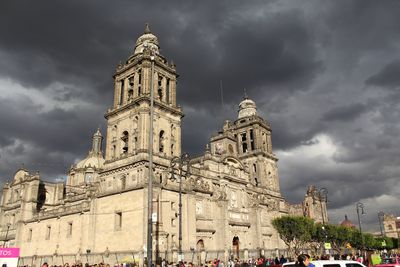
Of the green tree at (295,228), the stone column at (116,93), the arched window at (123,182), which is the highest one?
the stone column at (116,93)

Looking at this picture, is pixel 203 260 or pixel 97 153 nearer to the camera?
pixel 203 260

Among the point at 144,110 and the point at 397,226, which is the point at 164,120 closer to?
the point at 144,110

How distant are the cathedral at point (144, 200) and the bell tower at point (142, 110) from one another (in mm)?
136

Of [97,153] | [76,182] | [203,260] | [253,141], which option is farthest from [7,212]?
[253,141]

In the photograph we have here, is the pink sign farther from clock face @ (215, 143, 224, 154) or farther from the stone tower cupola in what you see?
the stone tower cupola

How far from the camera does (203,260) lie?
136ft

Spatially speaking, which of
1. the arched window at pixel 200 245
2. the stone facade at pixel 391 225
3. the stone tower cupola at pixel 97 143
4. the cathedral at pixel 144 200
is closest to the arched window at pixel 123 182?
the cathedral at pixel 144 200

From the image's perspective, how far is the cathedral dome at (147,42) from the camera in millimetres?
51559

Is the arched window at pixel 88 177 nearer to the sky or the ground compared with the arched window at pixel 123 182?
nearer to the sky

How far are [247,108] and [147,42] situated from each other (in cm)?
3221

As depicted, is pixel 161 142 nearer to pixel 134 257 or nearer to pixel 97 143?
pixel 134 257

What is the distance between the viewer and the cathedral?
133 ft

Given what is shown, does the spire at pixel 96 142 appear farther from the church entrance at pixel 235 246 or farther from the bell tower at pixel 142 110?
the church entrance at pixel 235 246

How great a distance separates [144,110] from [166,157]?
6.78 metres
